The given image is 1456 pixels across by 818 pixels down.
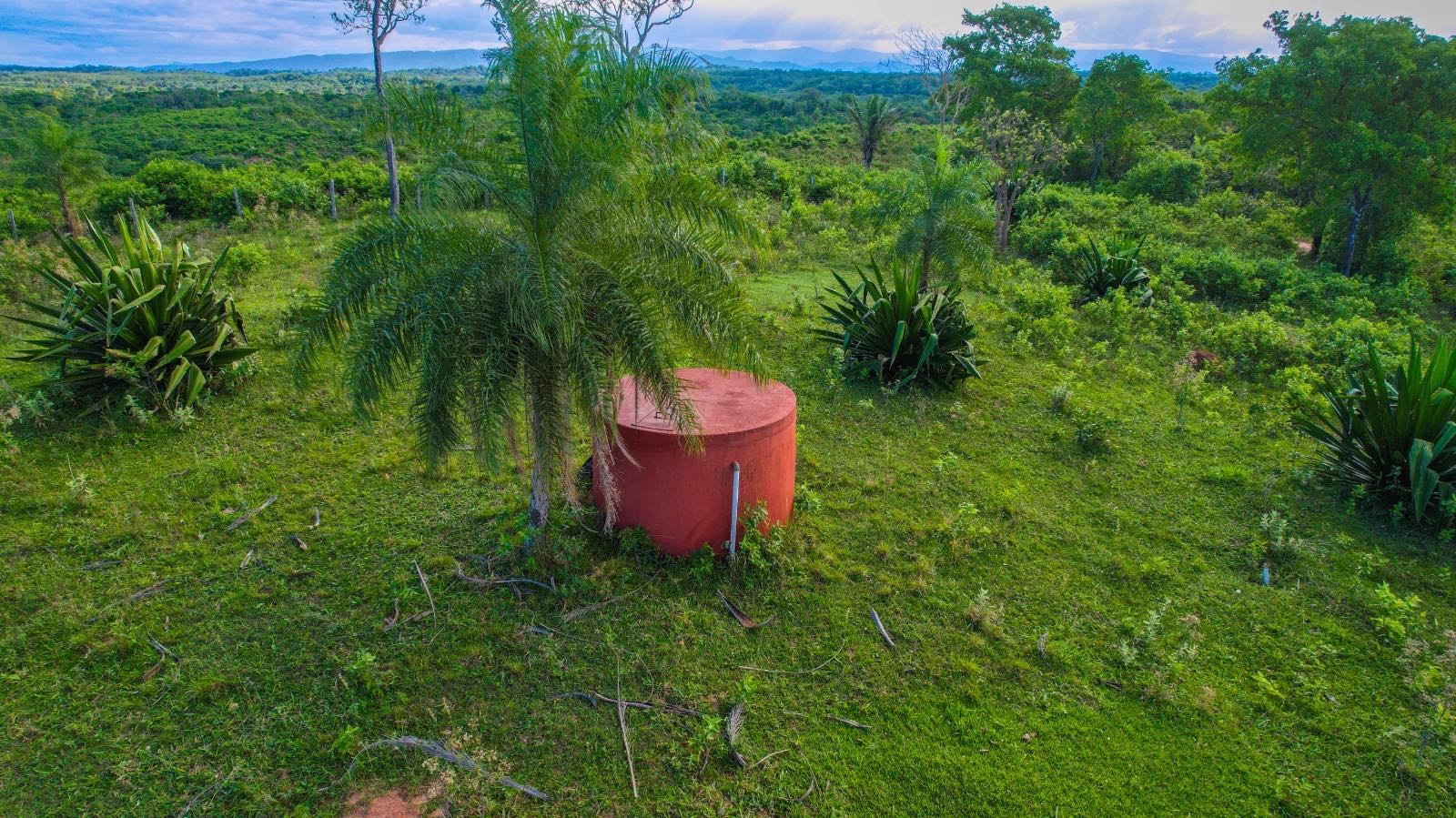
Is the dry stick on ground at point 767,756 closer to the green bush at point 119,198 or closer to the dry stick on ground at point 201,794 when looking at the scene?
the dry stick on ground at point 201,794

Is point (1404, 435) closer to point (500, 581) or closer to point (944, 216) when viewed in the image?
point (944, 216)

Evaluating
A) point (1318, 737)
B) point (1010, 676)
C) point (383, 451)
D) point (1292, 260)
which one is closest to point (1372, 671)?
point (1318, 737)

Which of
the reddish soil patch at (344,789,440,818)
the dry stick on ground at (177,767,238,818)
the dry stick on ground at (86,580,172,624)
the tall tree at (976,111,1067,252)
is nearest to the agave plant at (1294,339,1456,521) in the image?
the reddish soil patch at (344,789,440,818)

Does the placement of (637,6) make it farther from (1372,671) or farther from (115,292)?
(1372,671)

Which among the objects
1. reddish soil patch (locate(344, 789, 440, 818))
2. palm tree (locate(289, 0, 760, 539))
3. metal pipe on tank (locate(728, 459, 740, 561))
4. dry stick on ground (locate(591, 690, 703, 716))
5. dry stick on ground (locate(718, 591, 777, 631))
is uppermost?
palm tree (locate(289, 0, 760, 539))

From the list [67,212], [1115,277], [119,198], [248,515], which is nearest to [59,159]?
[67,212]

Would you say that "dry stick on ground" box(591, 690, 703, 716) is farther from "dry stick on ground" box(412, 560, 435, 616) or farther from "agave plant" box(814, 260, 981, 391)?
"agave plant" box(814, 260, 981, 391)
